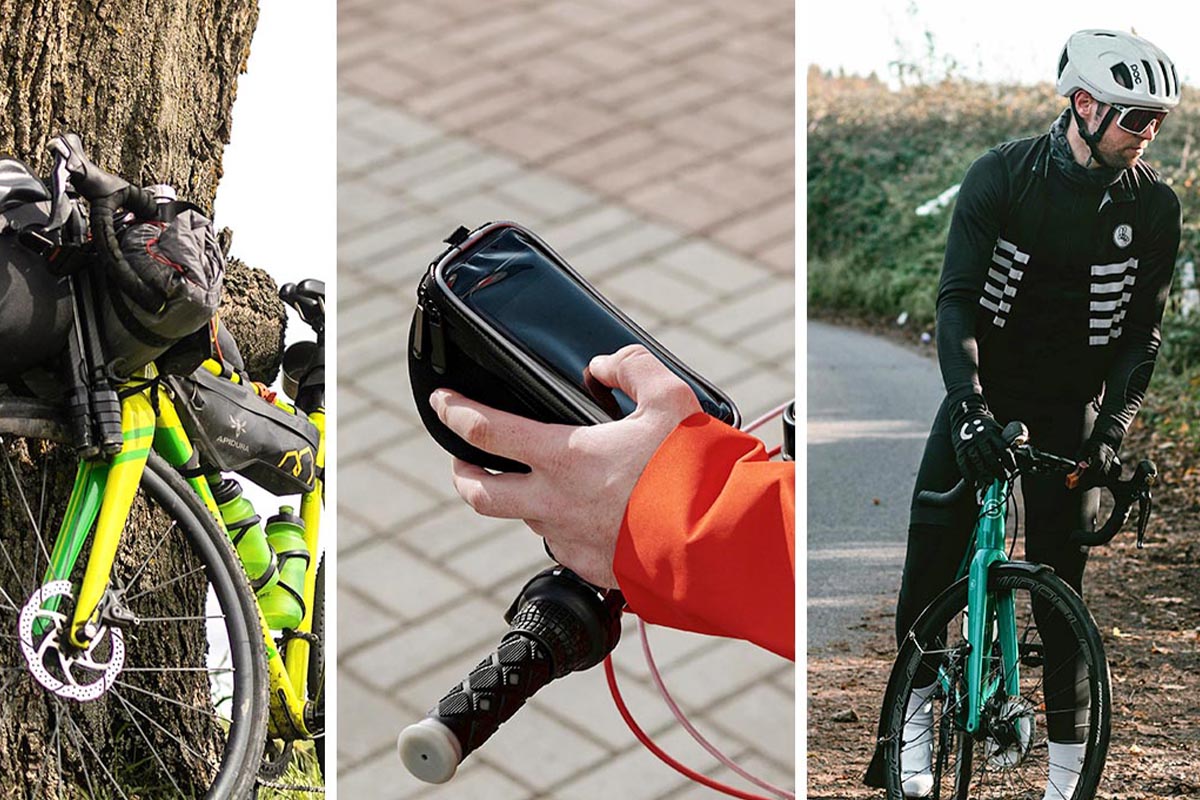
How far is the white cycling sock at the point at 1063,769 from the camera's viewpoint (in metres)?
2.45

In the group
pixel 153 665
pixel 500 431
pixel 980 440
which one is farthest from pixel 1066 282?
pixel 153 665

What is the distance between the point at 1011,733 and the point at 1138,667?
258mm

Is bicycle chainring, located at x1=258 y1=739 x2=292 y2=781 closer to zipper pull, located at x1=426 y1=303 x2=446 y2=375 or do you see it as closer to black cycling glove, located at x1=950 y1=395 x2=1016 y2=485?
zipper pull, located at x1=426 y1=303 x2=446 y2=375

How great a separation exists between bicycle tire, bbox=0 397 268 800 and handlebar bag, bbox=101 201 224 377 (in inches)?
6.8

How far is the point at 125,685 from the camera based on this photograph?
2.40 m

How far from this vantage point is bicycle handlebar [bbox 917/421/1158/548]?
2.33 m

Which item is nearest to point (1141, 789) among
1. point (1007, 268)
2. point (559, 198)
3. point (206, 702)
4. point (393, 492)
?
point (1007, 268)

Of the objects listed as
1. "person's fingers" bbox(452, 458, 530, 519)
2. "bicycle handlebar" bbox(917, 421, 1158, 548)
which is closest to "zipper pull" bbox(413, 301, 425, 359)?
"person's fingers" bbox(452, 458, 530, 519)

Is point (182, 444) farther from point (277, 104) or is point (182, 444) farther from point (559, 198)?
point (559, 198)

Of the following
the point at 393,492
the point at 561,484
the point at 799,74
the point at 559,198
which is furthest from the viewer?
the point at 559,198

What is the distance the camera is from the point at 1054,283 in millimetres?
2318

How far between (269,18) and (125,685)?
1003 mm

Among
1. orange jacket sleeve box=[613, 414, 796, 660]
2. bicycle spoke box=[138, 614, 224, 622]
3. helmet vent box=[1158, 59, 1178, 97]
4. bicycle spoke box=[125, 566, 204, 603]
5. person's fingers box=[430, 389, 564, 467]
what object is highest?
helmet vent box=[1158, 59, 1178, 97]

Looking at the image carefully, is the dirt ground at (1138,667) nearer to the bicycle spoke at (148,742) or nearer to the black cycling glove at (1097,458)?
the black cycling glove at (1097,458)
